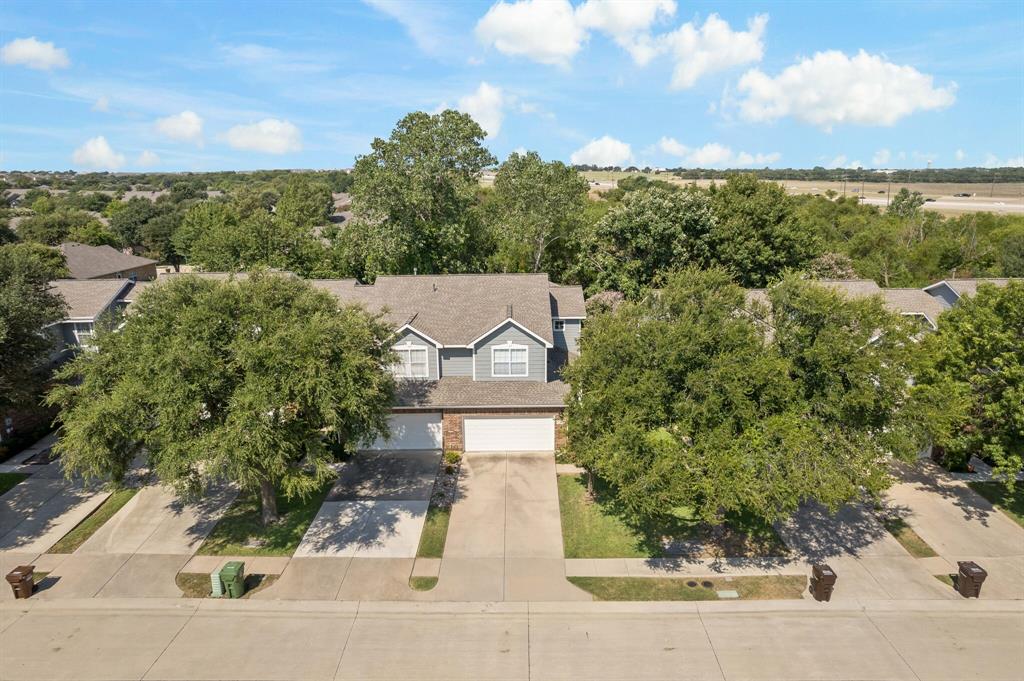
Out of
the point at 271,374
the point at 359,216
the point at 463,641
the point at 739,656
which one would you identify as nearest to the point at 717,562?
the point at 739,656

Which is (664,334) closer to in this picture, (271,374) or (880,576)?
(880,576)

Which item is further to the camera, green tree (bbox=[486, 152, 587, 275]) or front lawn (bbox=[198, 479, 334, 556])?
green tree (bbox=[486, 152, 587, 275])

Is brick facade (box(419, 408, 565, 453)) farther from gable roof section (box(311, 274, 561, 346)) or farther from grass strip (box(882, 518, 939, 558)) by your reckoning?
grass strip (box(882, 518, 939, 558))

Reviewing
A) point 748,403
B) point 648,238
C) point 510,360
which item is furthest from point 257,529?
point 648,238

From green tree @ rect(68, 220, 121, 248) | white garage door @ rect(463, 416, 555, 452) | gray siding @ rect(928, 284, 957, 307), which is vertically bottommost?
white garage door @ rect(463, 416, 555, 452)

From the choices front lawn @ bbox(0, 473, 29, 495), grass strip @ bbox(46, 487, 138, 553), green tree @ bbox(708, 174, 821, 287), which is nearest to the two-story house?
grass strip @ bbox(46, 487, 138, 553)

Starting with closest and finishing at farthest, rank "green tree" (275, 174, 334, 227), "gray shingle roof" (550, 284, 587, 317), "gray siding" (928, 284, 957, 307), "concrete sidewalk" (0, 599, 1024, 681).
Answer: "concrete sidewalk" (0, 599, 1024, 681)
"gray shingle roof" (550, 284, 587, 317)
"gray siding" (928, 284, 957, 307)
"green tree" (275, 174, 334, 227)

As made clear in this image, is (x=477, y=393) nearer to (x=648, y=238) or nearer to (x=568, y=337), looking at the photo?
(x=568, y=337)
